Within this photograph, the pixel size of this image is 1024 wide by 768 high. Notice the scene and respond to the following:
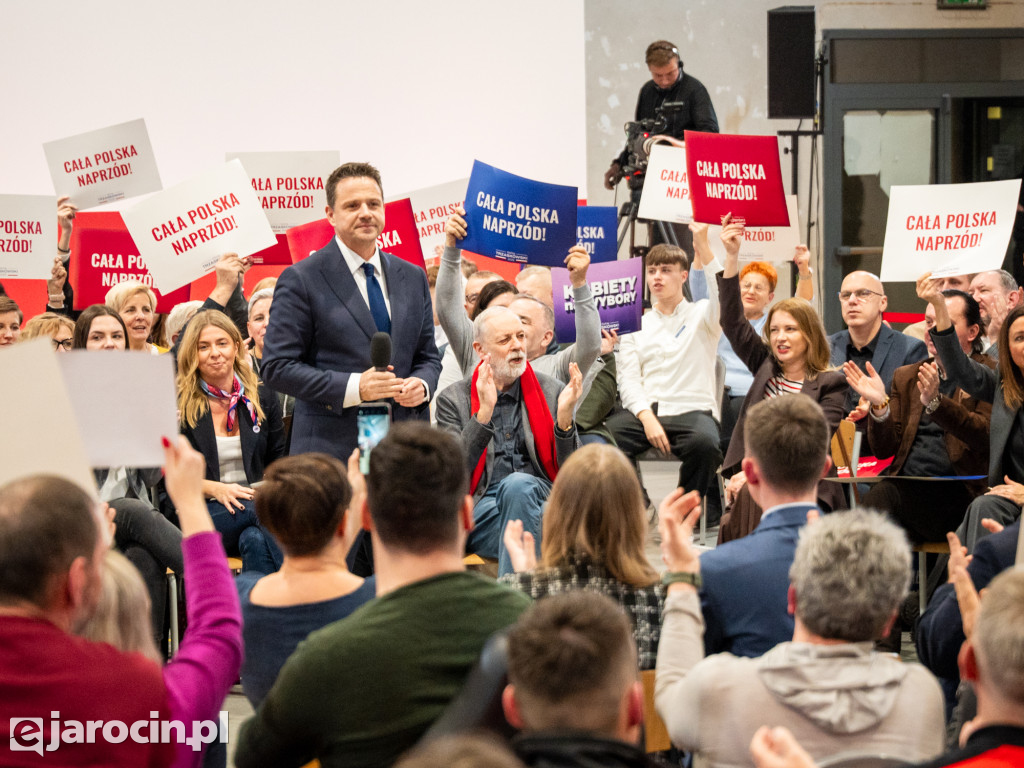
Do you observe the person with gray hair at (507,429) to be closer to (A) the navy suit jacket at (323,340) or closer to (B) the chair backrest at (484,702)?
(A) the navy suit jacket at (323,340)

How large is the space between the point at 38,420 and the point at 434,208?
4662mm

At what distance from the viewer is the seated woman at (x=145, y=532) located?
12.4 ft

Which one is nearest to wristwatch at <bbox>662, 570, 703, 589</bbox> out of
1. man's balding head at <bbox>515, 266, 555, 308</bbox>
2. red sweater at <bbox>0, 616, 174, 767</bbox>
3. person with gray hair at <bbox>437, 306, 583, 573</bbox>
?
red sweater at <bbox>0, 616, 174, 767</bbox>

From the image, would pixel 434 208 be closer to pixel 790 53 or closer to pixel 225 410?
pixel 225 410

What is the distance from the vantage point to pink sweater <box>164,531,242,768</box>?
5.15 ft

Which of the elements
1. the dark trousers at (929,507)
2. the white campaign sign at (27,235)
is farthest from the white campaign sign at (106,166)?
the dark trousers at (929,507)

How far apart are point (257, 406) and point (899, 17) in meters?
7.11

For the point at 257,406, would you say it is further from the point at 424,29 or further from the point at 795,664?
the point at 424,29

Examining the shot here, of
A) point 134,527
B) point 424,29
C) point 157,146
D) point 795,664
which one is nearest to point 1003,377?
point 795,664

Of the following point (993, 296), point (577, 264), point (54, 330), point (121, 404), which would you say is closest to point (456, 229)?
point (577, 264)

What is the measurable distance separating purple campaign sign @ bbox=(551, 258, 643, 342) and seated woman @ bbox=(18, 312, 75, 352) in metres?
2.03

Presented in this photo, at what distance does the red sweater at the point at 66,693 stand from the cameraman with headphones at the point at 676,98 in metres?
6.57

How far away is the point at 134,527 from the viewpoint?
12.5ft

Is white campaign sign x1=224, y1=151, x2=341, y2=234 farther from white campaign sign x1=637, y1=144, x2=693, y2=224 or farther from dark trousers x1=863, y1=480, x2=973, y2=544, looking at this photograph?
dark trousers x1=863, y1=480, x2=973, y2=544
